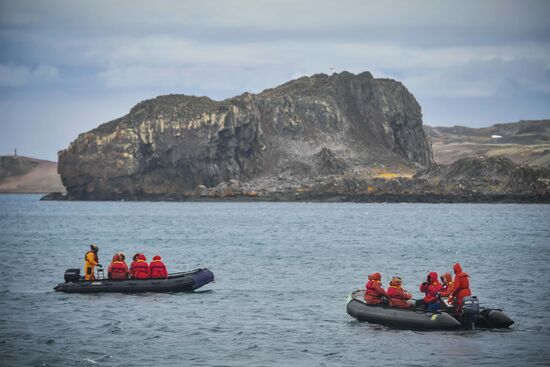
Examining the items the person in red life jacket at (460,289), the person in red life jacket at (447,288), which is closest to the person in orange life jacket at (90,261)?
the person in red life jacket at (447,288)

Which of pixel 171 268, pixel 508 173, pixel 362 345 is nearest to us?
pixel 362 345

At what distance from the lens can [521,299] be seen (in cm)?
4278

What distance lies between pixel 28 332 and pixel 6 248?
42710 mm

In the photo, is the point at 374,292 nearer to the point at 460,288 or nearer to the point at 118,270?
the point at 460,288

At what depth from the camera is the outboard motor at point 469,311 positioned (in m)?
33.6

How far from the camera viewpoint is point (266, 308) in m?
40.7

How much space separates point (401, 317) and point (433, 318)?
4.18 feet

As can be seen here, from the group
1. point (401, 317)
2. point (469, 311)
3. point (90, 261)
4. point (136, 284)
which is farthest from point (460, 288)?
point (90, 261)

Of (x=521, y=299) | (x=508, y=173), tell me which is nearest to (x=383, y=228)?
(x=521, y=299)

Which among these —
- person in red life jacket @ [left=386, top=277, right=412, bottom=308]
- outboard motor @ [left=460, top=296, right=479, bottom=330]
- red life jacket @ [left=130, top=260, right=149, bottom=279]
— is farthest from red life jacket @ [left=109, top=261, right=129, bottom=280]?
outboard motor @ [left=460, top=296, right=479, bottom=330]

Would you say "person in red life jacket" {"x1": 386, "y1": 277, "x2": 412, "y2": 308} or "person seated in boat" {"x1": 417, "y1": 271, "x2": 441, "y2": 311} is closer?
"person seated in boat" {"x1": 417, "y1": 271, "x2": 441, "y2": 311}

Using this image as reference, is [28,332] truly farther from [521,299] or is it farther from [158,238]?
[158,238]

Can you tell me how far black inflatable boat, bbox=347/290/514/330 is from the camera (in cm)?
3366

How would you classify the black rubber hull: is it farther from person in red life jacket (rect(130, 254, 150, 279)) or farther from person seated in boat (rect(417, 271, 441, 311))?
person in red life jacket (rect(130, 254, 150, 279))
